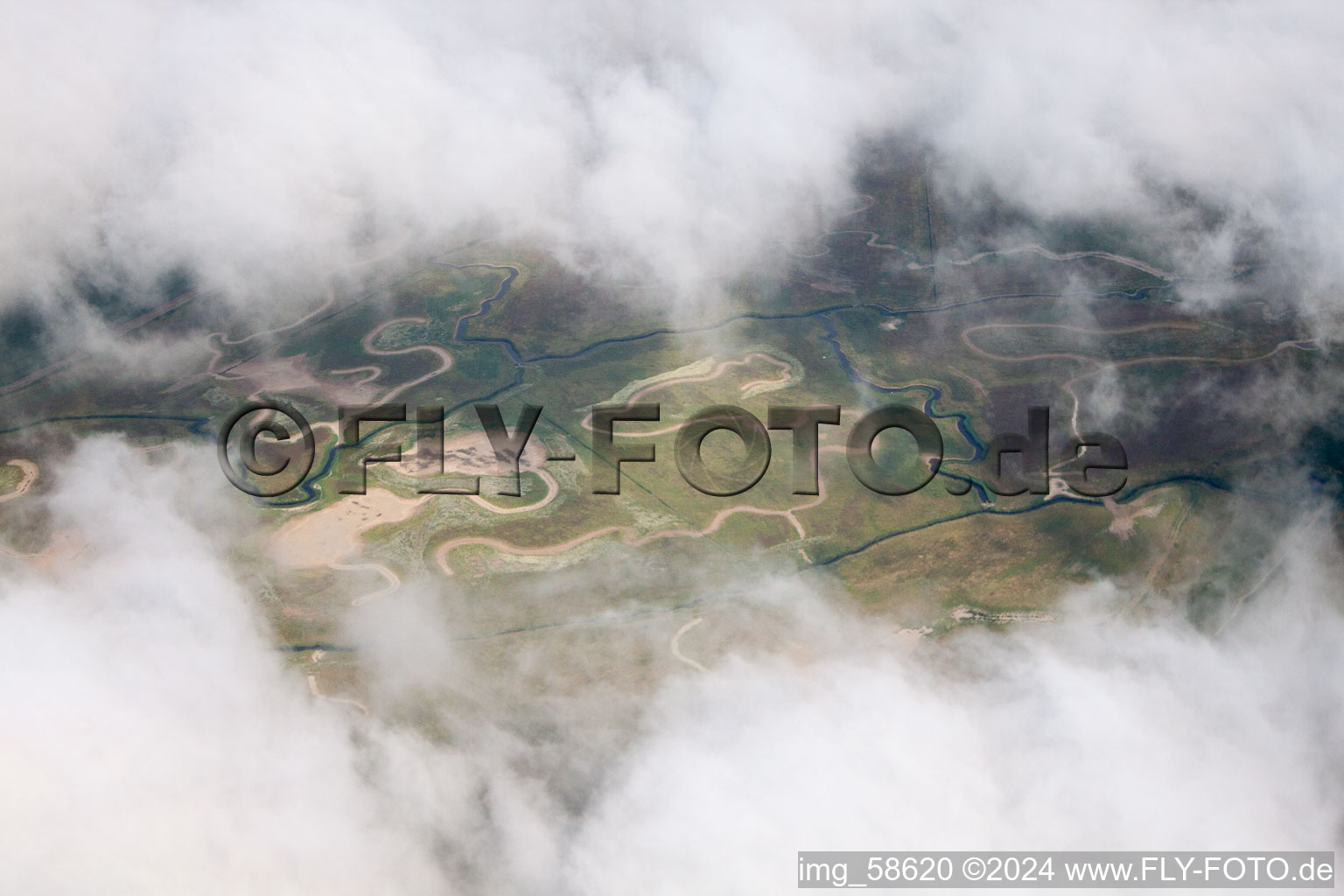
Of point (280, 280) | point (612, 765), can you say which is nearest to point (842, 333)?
point (612, 765)

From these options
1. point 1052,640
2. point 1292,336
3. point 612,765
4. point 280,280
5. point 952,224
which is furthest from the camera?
point 952,224

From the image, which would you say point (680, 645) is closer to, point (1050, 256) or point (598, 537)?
point (598, 537)

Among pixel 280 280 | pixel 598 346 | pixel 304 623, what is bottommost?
pixel 304 623

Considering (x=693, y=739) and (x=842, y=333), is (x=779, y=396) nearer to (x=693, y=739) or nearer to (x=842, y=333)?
(x=842, y=333)

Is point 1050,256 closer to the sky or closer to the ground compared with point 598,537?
closer to the sky

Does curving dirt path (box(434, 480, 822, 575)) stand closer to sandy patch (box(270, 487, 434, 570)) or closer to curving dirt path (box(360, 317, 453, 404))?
sandy patch (box(270, 487, 434, 570))

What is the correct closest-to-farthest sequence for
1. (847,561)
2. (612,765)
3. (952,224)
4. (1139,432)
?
1. (612,765)
2. (847,561)
3. (1139,432)
4. (952,224)

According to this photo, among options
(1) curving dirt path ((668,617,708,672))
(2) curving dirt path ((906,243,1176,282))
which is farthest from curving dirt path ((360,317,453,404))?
(2) curving dirt path ((906,243,1176,282))

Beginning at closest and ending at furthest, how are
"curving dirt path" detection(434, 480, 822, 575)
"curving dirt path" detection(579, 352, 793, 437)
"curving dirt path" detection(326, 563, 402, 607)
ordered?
"curving dirt path" detection(326, 563, 402, 607)
"curving dirt path" detection(434, 480, 822, 575)
"curving dirt path" detection(579, 352, 793, 437)

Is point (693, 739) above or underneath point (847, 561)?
underneath

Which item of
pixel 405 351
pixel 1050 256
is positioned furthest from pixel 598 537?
pixel 1050 256

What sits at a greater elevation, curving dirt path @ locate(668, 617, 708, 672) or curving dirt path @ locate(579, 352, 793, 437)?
curving dirt path @ locate(579, 352, 793, 437)
